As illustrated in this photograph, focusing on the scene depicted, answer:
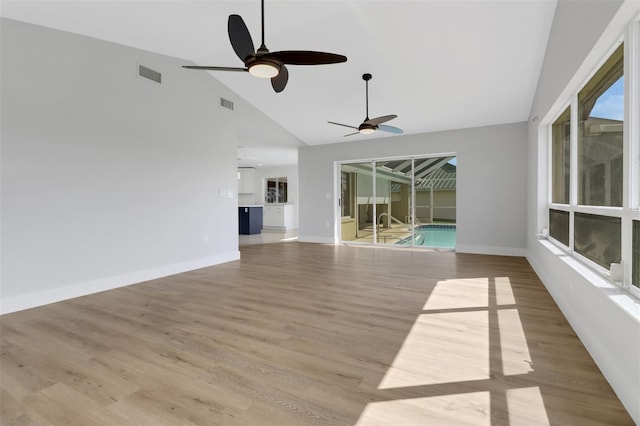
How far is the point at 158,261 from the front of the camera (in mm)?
4609

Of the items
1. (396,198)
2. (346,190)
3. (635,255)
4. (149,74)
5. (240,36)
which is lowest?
(635,255)

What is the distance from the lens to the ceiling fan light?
2641mm

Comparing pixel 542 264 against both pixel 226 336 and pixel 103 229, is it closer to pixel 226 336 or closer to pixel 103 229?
pixel 226 336

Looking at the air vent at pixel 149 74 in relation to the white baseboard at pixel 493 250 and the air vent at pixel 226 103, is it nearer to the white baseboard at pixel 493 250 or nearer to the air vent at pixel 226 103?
the air vent at pixel 226 103

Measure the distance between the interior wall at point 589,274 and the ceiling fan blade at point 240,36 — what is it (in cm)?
240

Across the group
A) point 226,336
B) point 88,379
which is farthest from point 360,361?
point 88,379

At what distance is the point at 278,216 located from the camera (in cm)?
1170

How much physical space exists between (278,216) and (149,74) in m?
7.59

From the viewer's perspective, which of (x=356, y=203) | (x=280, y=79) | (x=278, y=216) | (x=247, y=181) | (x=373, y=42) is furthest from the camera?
(x=247, y=181)

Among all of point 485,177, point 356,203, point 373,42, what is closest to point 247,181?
point 356,203

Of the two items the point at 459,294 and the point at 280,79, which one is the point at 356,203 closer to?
the point at 459,294

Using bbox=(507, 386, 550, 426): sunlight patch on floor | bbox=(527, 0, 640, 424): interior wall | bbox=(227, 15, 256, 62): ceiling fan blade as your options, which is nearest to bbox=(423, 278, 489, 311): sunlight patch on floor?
bbox=(527, 0, 640, 424): interior wall

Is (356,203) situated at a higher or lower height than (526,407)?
higher

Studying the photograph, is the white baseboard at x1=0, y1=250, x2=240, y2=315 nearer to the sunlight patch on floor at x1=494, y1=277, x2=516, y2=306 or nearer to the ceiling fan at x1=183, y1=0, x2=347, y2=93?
the ceiling fan at x1=183, y1=0, x2=347, y2=93
